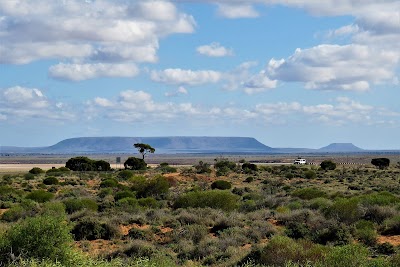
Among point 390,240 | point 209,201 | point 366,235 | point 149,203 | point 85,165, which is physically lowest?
point 390,240

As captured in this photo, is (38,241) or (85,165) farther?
(85,165)

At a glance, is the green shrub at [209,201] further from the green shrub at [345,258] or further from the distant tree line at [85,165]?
the distant tree line at [85,165]

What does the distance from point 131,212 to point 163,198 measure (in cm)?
903

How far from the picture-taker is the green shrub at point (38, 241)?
15.0 meters

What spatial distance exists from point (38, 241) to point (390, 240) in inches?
521

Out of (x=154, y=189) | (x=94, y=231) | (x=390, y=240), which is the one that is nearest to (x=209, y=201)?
(x=94, y=231)

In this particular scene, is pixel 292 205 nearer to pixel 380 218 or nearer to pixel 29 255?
pixel 380 218

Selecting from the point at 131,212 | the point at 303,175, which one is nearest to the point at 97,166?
the point at 303,175

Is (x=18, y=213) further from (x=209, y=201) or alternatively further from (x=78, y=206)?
(x=209, y=201)

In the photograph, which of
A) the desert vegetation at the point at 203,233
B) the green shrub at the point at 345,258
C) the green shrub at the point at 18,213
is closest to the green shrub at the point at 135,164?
the desert vegetation at the point at 203,233

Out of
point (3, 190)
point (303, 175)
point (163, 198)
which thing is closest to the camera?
point (163, 198)

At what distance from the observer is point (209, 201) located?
3139 centimetres

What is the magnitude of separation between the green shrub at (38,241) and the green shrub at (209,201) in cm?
1606

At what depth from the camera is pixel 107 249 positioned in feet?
69.1
